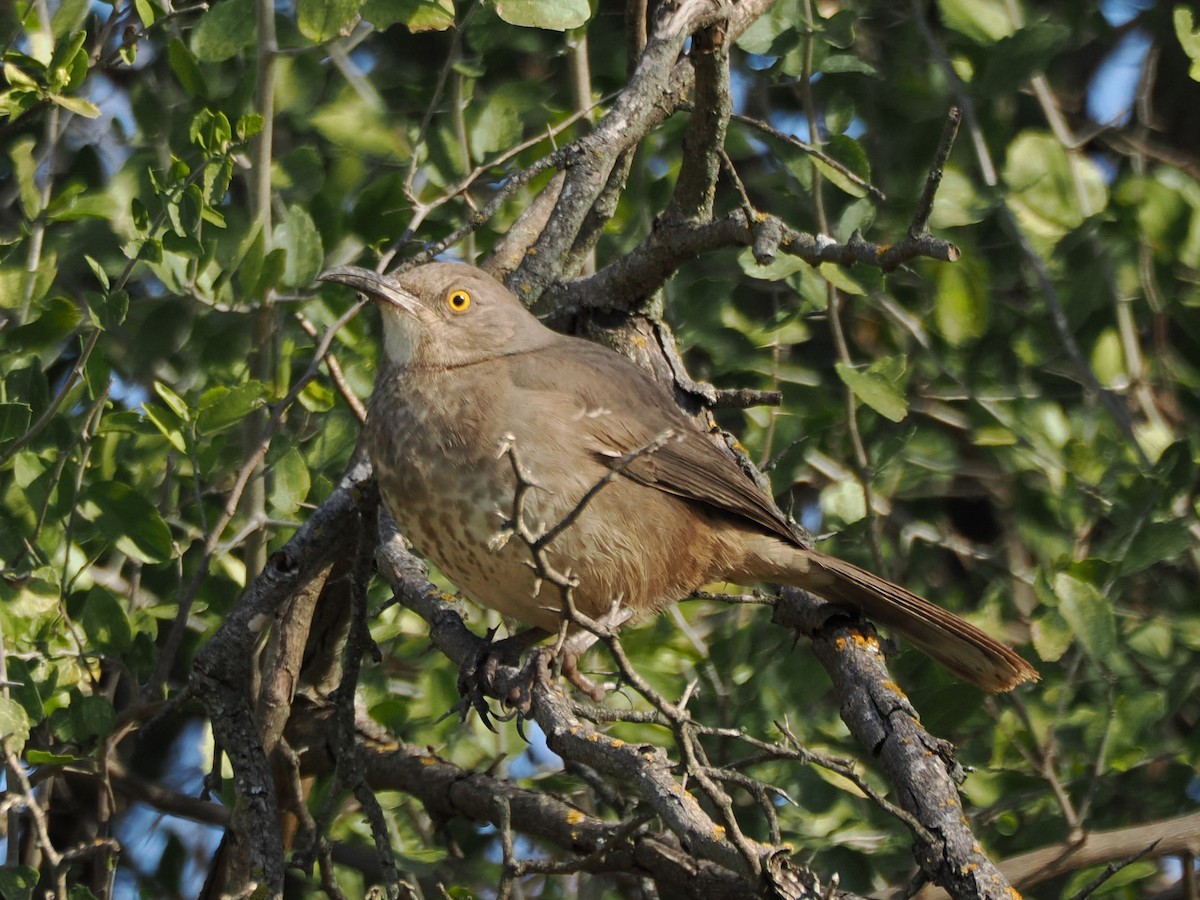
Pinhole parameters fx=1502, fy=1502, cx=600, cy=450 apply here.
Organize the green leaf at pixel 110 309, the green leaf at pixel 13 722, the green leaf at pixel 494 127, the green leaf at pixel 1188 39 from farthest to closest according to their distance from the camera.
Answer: the green leaf at pixel 494 127 → the green leaf at pixel 1188 39 → the green leaf at pixel 110 309 → the green leaf at pixel 13 722

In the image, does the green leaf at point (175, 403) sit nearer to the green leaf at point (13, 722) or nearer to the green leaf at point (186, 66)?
the green leaf at point (13, 722)

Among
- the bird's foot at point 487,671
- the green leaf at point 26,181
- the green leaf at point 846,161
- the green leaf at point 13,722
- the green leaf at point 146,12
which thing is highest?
the green leaf at point 146,12

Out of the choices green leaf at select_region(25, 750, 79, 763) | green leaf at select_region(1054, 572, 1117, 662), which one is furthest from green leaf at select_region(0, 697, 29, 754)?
green leaf at select_region(1054, 572, 1117, 662)

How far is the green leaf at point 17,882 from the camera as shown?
11.2 feet

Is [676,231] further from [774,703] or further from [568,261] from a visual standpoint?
[774,703]

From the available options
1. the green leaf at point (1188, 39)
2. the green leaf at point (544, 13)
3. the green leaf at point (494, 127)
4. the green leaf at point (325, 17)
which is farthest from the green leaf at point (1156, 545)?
the green leaf at point (325, 17)

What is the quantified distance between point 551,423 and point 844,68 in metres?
1.48

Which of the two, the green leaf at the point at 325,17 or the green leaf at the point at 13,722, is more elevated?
the green leaf at the point at 325,17

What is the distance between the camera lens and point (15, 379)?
12.8 ft

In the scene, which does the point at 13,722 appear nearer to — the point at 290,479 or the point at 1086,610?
the point at 290,479

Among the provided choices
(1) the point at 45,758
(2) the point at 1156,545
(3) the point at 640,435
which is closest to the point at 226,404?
(1) the point at 45,758

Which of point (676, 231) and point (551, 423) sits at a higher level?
point (676, 231)

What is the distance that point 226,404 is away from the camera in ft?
12.7

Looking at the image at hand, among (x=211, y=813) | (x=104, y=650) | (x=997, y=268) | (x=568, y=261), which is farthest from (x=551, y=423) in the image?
(x=997, y=268)
